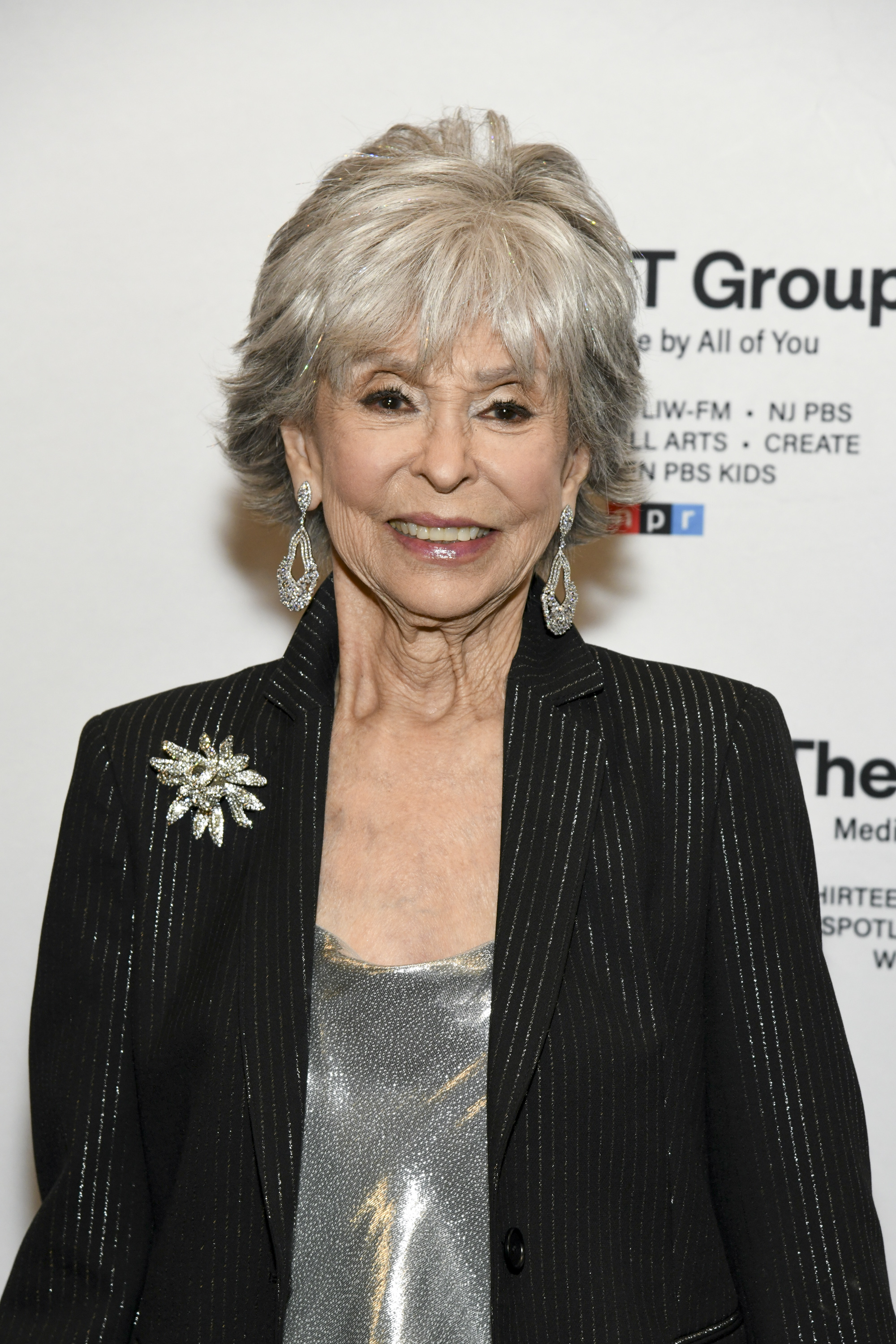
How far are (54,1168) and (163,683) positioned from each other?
1074 millimetres

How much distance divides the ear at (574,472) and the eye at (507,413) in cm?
14

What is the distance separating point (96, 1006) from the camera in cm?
163

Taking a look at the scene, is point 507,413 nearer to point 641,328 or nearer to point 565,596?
point 565,596

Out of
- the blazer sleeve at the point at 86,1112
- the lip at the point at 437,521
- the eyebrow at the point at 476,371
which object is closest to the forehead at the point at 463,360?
the eyebrow at the point at 476,371

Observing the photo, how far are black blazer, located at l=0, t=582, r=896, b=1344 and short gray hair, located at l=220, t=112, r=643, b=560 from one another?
1.33 feet

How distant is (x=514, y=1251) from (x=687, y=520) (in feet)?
4.50

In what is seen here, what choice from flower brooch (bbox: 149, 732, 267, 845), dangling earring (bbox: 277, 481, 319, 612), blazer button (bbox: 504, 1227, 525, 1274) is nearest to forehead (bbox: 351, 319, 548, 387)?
dangling earring (bbox: 277, 481, 319, 612)

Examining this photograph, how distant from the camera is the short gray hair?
1583 millimetres

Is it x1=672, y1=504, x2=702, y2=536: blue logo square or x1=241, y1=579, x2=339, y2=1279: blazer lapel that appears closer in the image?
x1=241, y1=579, x2=339, y2=1279: blazer lapel

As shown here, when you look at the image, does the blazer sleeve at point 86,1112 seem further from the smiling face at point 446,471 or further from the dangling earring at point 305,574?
the smiling face at point 446,471

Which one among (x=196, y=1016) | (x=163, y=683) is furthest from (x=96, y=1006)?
(x=163, y=683)

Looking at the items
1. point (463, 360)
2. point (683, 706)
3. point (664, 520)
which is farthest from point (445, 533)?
point (664, 520)

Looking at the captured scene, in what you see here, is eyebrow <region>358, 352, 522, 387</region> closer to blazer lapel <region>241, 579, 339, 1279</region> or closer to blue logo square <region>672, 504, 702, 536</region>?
blazer lapel <region>241, 579, 339, 1279</region>

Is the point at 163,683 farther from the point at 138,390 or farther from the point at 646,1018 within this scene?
the point at 646,1018
